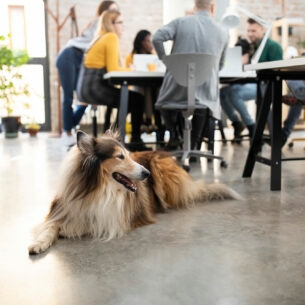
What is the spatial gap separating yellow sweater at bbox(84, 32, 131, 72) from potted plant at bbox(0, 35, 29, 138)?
2329 mm

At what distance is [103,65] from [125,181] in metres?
2.37

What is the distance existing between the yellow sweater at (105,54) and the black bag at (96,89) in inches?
2.4

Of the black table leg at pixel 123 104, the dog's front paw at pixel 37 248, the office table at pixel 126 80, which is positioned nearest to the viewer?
the dog's front paw at pixel 37 248

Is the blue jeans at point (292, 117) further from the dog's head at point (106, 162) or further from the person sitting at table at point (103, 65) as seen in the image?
the dog's head at point (106, 162)

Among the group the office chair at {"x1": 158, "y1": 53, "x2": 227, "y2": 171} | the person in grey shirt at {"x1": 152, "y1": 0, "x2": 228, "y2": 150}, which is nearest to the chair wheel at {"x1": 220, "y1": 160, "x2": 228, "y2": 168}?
the person in grey shirt at {"x1": 152, "y1": 0, "x2": 228, "y2": 150}

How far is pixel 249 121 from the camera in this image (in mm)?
4512

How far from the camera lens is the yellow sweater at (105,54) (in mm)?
3760

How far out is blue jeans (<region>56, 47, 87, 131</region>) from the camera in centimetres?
450

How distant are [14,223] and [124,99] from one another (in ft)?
6.22

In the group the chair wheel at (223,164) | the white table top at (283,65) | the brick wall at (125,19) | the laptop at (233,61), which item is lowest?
the chair wheel at (223,164)

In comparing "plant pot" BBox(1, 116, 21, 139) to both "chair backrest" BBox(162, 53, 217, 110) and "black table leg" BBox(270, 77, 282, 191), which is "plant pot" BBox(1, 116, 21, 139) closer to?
"chair backrest" BBox(162, 53, 217, 110)

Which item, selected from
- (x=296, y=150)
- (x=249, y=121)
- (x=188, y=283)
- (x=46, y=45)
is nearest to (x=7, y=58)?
(x=46, y=45)

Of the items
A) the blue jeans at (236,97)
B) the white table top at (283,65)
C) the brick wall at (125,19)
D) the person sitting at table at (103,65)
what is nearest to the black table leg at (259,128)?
the white table top at (283,65)

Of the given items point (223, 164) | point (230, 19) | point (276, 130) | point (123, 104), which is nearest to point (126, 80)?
point (123, 104)
